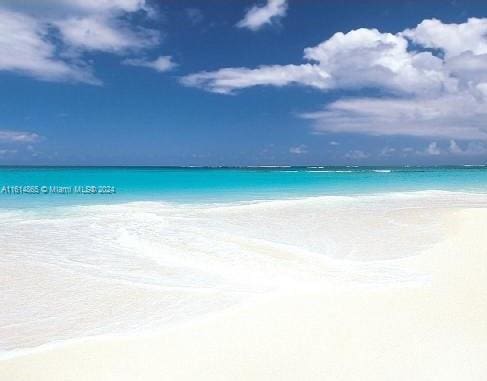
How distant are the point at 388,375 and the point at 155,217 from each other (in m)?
10.7

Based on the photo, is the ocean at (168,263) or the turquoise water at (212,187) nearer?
the ocean at (168,263)

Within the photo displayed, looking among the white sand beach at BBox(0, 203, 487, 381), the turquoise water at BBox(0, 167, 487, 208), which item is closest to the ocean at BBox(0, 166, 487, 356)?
the white sand beach at BBox(0, 203, 487, 381)

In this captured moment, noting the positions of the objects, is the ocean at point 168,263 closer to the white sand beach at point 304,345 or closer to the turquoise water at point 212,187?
the white sand beach at point 304,345

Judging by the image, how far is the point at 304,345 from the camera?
387cm

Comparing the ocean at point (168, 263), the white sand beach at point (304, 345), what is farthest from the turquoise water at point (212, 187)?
the white sand beach at point (304, 345)

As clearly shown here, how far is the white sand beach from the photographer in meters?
3.42

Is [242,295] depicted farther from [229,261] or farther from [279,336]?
[229,261]

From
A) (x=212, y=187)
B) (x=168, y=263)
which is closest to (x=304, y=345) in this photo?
(x=168, y=263)

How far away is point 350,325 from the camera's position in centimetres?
429

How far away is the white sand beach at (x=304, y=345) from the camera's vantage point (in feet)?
11.2

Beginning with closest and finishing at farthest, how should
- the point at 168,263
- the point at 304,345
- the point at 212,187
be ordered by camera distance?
the point at 304,345, the point at 168,263, the point at 212,187

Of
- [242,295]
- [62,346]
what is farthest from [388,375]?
[62,346]

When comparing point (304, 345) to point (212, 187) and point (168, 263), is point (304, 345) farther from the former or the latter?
point (212, 187)

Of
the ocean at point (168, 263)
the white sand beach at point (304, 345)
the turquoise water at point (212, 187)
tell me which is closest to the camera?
the white sand beach at point (304, 345)
